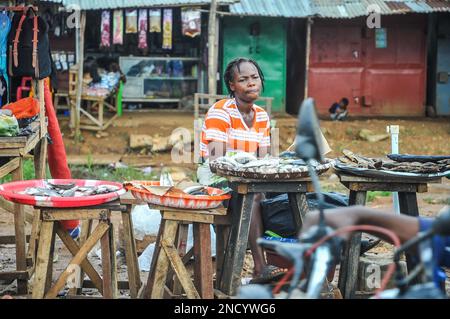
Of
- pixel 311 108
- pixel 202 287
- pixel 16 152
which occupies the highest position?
pixel 311 108

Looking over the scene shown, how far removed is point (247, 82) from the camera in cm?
570

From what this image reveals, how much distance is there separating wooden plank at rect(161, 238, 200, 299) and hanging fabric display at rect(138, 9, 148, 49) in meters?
10.8

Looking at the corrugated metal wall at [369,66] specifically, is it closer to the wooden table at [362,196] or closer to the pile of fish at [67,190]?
the wooden table at [362,196]

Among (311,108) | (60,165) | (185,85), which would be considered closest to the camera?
(311,108)

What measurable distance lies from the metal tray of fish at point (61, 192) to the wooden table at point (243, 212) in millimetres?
763

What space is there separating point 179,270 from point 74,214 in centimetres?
74

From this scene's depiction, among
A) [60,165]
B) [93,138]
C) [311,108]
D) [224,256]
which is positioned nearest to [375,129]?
[93,138]

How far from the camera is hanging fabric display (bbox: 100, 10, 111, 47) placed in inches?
587

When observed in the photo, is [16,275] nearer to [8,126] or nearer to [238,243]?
[8,126]

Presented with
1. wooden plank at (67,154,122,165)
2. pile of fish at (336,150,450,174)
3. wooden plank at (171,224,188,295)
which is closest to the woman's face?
pile of fish at (336,150,450,174)

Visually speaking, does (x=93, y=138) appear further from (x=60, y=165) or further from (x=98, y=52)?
(x=60, y=165)

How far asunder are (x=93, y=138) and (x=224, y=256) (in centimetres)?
970

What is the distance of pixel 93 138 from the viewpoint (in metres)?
14.6

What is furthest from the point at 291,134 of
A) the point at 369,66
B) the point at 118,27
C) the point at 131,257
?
the point at 131,257
